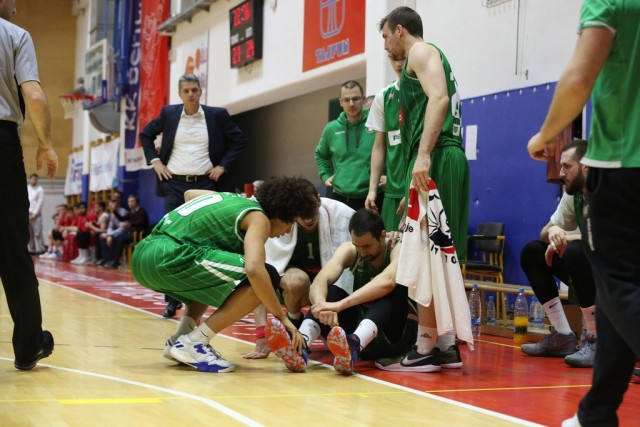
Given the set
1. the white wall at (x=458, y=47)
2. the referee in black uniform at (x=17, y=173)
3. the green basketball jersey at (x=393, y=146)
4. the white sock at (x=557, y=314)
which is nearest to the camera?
the referee in black uniform at (x=17, y=173)

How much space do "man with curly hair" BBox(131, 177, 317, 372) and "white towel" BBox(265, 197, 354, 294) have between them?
0.66 m

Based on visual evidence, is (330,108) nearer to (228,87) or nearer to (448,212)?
(228,87)

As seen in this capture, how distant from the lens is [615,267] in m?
2.07

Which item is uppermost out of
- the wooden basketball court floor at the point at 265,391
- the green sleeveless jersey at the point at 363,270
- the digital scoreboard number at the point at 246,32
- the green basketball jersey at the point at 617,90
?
the digital scoreboard number at the point at 246,32

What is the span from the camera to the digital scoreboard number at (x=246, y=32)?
38.6ft

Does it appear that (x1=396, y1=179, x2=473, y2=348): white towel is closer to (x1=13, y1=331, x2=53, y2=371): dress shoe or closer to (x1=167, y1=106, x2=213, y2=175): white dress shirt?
(x1=13, y1=331, x2=53, y2=371): dress shoe

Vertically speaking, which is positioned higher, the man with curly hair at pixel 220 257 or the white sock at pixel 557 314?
the man with curly hair at pixel 220 257

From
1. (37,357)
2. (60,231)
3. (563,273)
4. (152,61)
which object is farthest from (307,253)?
(60,231)

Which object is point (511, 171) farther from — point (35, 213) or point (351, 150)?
point (35, 213)

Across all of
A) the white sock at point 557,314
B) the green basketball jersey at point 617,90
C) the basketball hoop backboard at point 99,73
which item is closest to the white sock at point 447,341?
the white sock at point 557,314

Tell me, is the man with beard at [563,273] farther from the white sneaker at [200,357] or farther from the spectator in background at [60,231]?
the spectator in background at [60,231]

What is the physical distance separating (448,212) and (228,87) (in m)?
→ 9.11

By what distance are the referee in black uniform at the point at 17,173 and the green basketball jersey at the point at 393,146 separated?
1.95 metres

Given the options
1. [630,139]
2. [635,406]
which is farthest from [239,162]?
[630,139]
